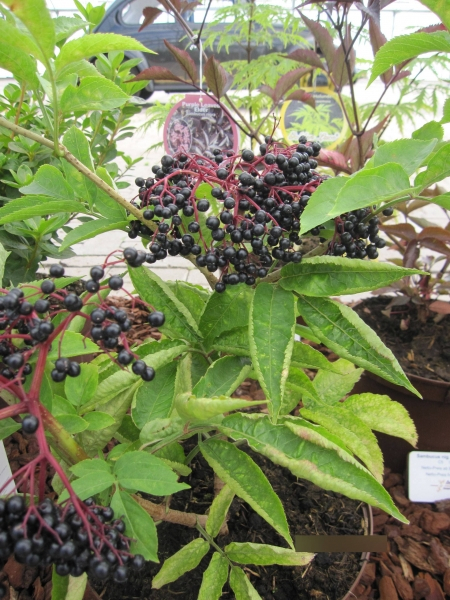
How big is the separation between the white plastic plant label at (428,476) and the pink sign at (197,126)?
101cm

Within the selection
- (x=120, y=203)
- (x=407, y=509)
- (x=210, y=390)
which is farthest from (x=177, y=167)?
(x=407, y=509)

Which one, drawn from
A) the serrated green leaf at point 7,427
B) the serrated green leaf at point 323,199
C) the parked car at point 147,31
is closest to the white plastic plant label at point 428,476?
the serrated green leaf at point 323,199

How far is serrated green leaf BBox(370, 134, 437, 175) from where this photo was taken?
600mm

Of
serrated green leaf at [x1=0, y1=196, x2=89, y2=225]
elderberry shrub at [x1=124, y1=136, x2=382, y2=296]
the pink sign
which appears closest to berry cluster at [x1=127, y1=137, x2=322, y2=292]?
elderberry shrub at [x1=124, y1=136, x2=382, y2=296]

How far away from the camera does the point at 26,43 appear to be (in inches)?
23.0

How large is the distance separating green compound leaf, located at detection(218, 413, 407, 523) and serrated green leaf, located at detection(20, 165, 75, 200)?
1.36 ft

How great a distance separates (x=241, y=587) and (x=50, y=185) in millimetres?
683

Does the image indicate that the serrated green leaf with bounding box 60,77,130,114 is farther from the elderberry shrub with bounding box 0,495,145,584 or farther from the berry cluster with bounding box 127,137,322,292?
the elderberry shrub with bounding box 0,495,145,584

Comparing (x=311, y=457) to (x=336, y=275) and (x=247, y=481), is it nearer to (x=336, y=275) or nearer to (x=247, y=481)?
(x=247, y=481)

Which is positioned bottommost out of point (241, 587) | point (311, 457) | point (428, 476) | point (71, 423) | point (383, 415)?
point (428, 476)

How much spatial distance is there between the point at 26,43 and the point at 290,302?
1.54 ft

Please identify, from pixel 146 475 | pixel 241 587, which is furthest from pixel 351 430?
pixel 146 475

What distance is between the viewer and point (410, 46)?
24.7 inches

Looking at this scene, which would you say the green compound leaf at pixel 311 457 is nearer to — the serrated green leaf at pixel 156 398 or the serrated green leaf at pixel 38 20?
the serrated green leaf at pixel 156 398
